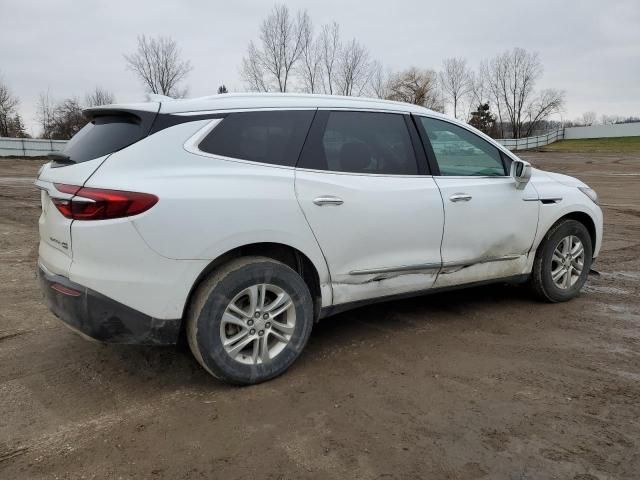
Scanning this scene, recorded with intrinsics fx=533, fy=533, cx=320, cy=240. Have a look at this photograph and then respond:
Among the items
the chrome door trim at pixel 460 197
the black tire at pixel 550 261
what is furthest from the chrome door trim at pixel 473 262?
the chrome door trim at pixel 460 197

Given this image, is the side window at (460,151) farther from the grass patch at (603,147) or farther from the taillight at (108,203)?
the grass patch at (603,147)

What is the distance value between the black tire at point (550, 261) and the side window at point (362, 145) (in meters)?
1.64

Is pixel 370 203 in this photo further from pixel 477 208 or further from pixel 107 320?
pixel 107 320

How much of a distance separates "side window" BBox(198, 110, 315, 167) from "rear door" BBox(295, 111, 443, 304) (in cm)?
9

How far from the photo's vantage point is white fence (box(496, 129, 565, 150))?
52375 millimetres

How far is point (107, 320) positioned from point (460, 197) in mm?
2595

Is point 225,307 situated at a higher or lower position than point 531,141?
lower

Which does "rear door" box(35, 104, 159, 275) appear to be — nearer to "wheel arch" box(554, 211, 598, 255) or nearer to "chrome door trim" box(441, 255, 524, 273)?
"chrome door trim" box(441, 255, 524, 273)

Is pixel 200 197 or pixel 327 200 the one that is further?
pixel 327 200

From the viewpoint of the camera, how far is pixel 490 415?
2.89m

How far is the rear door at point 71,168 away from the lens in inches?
117

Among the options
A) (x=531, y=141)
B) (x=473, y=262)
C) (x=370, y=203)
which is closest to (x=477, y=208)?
(x=473, y=262)

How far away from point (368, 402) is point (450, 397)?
0.49 metres

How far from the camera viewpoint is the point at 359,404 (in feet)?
9.89
